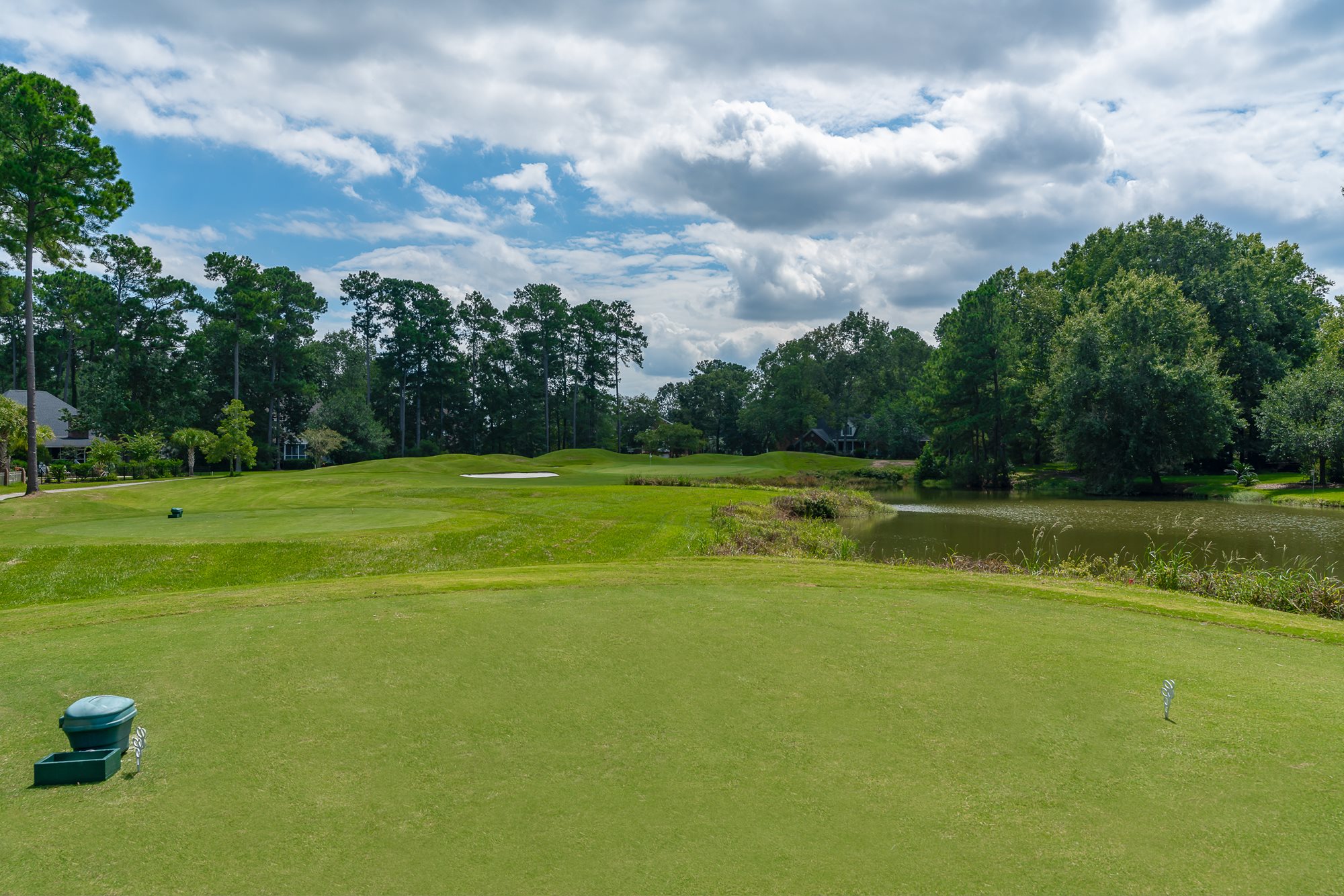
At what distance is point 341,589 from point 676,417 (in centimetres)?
8674

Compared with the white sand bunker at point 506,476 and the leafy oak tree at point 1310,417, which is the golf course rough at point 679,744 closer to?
the white sand bunker at point 506,476

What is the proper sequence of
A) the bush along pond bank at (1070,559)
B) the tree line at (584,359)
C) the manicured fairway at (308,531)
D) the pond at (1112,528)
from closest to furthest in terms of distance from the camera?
the bush along pond bank at (1070,559)
the manicured fairway at (308,531)
the pond at (1112,528)
the tree line at (584,359)

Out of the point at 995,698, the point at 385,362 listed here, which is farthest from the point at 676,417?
the point at 995,698

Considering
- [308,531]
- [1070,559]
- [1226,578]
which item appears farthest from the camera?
[1070,559]

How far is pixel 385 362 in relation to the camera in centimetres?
7056

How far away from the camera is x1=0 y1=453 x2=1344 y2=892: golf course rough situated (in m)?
3.56

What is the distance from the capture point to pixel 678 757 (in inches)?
183

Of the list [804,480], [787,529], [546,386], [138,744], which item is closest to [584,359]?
[546,386]

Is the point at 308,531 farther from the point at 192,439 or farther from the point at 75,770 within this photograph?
the point at 192,439

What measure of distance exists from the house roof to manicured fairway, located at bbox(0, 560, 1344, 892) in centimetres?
5760

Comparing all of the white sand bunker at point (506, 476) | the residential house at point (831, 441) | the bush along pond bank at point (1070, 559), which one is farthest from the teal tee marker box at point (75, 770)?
the residential house at point (831, 441)

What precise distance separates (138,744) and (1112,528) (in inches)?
1125

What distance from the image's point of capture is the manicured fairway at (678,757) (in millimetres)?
3539

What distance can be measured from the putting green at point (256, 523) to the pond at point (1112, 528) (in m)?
12.7
